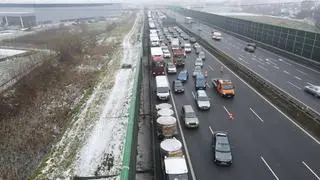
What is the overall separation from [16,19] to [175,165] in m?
134

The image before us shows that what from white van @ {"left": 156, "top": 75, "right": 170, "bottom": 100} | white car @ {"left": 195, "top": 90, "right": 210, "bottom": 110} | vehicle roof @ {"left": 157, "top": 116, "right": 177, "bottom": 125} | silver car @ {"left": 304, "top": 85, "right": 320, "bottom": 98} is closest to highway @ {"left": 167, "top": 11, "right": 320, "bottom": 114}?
silver car @ {"left": 304, "top": 85, "right": 320, "bottom": 98}

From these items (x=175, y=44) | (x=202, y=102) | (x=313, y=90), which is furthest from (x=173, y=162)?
(x=175, y=44)

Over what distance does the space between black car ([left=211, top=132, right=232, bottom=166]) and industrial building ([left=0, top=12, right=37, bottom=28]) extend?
12809 cm

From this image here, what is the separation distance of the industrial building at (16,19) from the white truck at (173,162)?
419ft

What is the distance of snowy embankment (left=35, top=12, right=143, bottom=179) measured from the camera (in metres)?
22.4

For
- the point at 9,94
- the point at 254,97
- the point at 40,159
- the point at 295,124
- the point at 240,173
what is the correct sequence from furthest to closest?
the point at 9,94, the point at 254,97, the point at 295,124, the point at 40,159, the point at 240,173

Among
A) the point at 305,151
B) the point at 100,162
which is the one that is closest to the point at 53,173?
the point at 100,162

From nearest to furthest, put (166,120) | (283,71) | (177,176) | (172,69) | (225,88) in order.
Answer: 1. (177,176)
2. (166,120)
3. (225,88)
4. (283,71)
5. (172,69)

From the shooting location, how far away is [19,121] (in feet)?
105

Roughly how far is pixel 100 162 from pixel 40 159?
18.1 feet

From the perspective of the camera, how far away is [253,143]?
79.8 feet

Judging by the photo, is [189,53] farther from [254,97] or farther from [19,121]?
[19,121]

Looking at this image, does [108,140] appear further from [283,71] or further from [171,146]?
[283,71]

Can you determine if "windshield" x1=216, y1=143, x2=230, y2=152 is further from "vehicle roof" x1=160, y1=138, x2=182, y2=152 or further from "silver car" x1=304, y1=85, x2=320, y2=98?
"silver car" x1=304, y1=85, x2=320, y2=98
